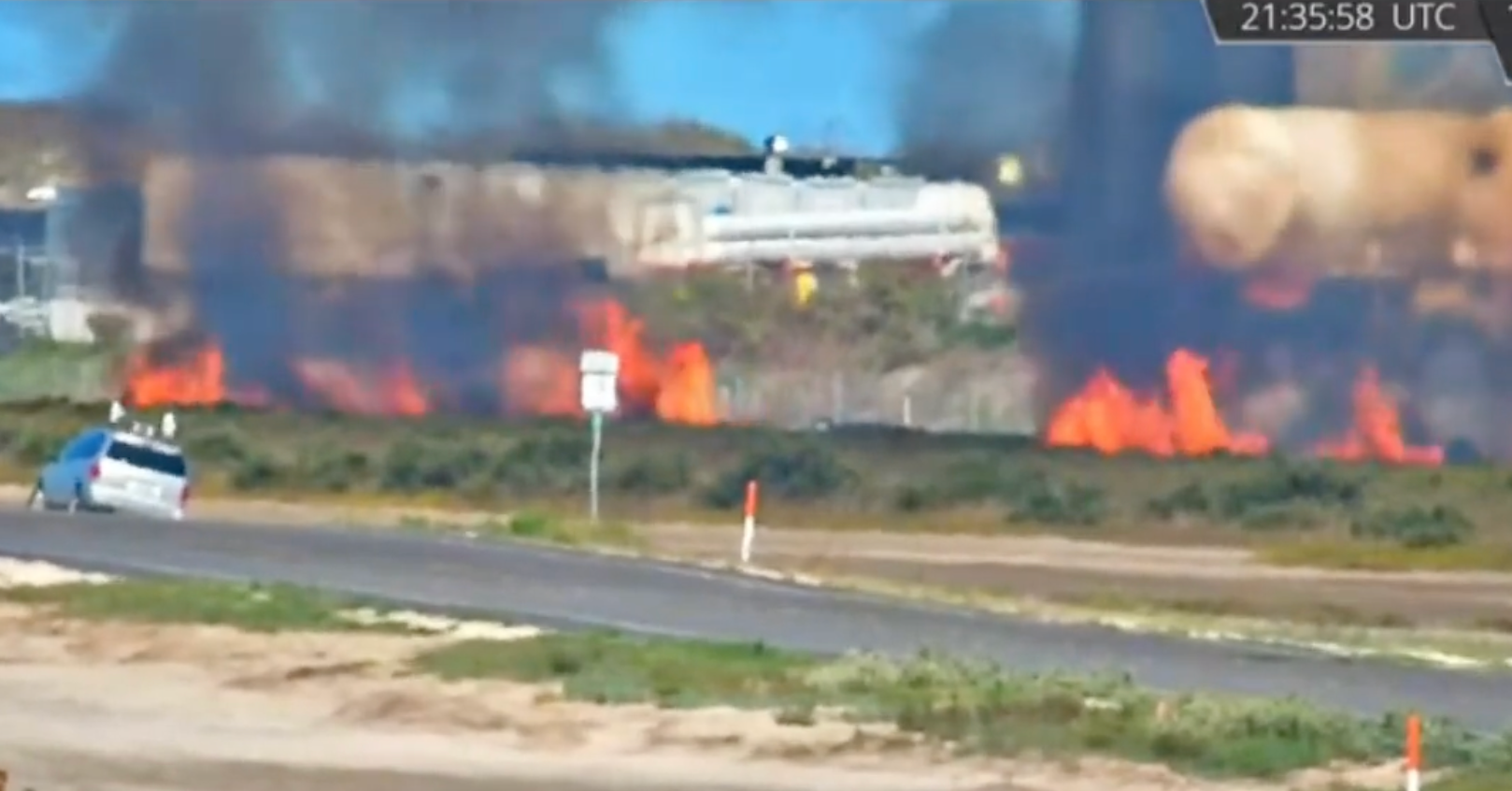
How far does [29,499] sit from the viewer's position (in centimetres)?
5650

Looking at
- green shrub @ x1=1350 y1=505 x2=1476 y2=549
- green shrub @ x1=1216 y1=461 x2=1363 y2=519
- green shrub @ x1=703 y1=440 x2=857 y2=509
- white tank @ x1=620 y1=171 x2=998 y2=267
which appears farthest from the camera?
white tank @ x1=620 y1=171 x2=998 y2=267

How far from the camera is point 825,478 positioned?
229 ft

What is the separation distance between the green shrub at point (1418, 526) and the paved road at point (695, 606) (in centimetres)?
2576

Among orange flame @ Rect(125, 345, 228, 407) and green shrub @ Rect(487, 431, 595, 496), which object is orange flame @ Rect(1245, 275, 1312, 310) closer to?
green shrub @ Rect(487, 431, 595, 496)

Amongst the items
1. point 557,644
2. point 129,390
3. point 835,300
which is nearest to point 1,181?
point 129,390

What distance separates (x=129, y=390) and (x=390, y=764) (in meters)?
49.9

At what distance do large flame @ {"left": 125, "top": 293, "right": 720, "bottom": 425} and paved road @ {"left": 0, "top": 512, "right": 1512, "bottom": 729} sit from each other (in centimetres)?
2689

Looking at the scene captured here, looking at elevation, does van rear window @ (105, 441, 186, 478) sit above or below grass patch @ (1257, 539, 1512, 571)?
above

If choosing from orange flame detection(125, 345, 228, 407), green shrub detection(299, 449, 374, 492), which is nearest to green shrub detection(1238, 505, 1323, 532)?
green shrub detection(299, 449, 374, 492)

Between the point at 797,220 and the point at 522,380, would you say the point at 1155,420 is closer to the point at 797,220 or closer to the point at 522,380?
the point at 797,220

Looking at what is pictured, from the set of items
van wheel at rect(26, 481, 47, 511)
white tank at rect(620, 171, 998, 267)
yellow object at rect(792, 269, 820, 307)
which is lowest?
van wheel at rect(26, 481, 47, 511)

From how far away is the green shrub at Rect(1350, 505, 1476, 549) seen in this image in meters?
63.6

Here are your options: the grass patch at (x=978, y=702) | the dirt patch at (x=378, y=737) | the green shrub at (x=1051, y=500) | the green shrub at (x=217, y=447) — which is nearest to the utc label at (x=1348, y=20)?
the green shrub at (x=1051, y=500)

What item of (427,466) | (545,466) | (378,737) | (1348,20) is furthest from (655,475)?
(378,737)
